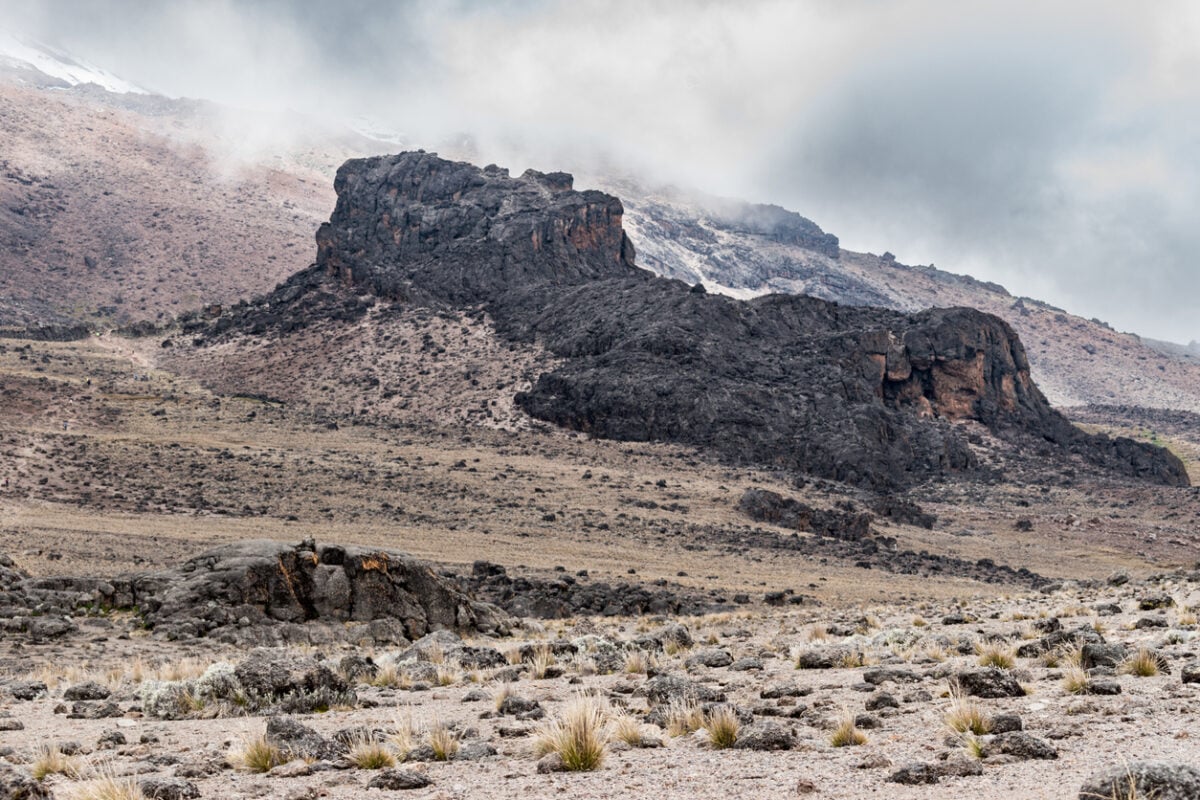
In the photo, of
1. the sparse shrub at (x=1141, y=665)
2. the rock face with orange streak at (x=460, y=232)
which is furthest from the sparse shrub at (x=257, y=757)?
the rock face with orange streak at (x=460, y=232)

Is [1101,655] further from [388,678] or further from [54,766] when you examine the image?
[54,766]

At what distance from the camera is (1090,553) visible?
196 ft

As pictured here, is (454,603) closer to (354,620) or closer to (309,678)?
(354,620)

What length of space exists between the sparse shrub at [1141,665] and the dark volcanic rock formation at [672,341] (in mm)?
59436

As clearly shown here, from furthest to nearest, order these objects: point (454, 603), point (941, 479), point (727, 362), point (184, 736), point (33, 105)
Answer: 1. point (33, 105)
2. point (727, 362)
3. point (941, 479)
4. point (454, 603)
5. point (184, 736)

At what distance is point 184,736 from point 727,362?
73160 mm

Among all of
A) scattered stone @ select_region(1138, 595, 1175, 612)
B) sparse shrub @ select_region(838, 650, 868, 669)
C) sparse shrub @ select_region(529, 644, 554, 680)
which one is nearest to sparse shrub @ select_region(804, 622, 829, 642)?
sparse shrub @ select_region(838, 650, 868, 669)

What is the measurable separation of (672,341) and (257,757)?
7288 cm

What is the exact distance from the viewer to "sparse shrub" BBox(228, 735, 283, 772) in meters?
9.11

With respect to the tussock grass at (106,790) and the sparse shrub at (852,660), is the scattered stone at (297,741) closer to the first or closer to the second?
the tussock grass at (106,790)

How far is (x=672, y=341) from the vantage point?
81.1 metres

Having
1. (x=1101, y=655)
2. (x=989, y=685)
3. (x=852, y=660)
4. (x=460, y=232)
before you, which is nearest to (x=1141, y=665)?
(x=1101, y=655)

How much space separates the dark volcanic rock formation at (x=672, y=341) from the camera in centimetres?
7525

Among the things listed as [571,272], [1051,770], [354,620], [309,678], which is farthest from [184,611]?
[571,272]
